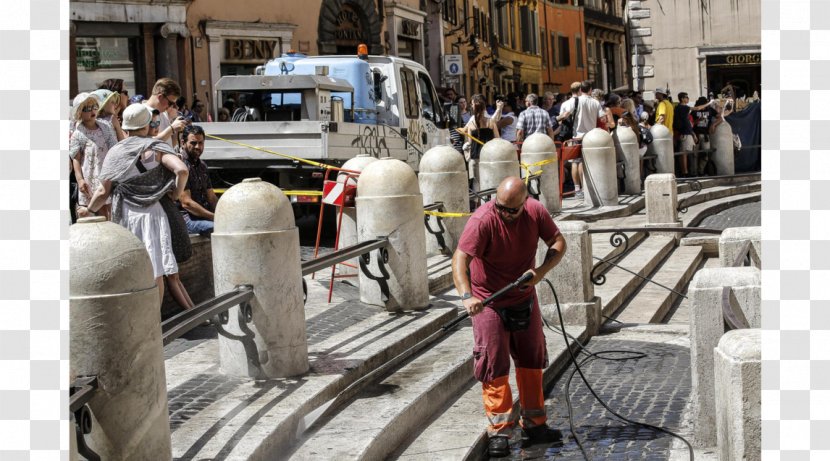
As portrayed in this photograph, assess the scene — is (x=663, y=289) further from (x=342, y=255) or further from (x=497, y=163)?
(x=342, y=255)

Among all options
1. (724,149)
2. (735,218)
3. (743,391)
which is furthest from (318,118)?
(743,391)

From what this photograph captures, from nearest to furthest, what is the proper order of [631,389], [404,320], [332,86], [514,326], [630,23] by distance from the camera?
[514,326], [631,389], [404,320], [332,86], [630,23]

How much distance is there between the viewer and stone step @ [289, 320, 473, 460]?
647 cm

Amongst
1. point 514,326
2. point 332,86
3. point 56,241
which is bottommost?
point 514,326

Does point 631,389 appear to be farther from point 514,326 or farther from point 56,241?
point 56,241

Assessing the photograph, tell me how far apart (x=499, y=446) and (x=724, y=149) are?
58.9ft

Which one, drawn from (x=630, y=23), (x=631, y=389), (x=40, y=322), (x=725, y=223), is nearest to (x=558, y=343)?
(x=631, y=389)

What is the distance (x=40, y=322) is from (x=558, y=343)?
547 centimetres

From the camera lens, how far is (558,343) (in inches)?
372

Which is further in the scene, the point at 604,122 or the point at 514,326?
the point at 604,122

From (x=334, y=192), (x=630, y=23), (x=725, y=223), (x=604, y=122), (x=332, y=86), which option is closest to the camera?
(x=334, y=192)

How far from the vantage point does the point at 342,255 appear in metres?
8.63

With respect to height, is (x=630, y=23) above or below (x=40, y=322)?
above

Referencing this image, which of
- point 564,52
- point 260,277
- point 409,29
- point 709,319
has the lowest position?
point 709,319
